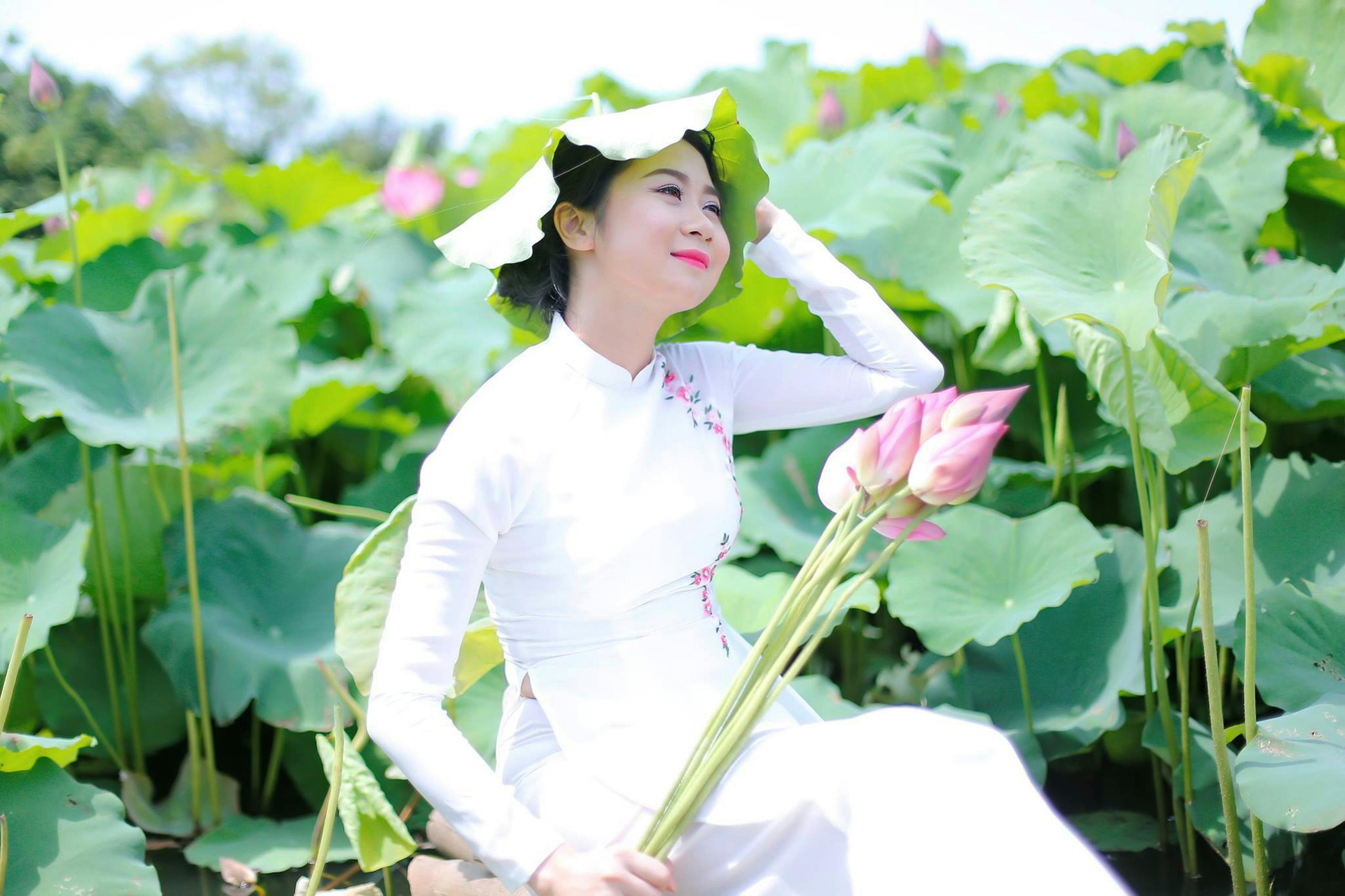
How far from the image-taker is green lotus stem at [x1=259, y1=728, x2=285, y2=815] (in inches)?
66.9

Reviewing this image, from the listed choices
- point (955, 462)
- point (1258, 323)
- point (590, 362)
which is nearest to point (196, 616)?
point (590, 362)

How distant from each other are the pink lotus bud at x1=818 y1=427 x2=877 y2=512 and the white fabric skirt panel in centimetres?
18

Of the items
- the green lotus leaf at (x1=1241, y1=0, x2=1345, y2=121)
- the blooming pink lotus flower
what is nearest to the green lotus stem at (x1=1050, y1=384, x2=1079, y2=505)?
the green lotus leaf at (x1=1241, y1=0, x2=1345, y2=121)

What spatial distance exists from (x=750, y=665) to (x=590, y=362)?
33 centimetres

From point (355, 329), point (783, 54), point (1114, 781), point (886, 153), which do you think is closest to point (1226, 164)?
point (886, 153)

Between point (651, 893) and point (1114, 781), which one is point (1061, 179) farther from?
point (651, 893)

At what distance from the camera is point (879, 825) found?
2.72 ft

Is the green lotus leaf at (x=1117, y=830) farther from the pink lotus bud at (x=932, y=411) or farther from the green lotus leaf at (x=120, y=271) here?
the green lotus leaf at (x=120, y=271)

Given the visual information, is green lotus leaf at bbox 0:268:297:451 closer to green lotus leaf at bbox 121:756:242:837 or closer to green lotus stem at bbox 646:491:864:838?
green lotus leaf at bbox 121:756:242:837

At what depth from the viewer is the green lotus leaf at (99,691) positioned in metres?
1.75

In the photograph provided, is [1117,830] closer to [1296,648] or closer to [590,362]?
[1296,648]

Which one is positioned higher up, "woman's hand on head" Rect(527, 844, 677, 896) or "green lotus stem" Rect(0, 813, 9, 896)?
"woman's hand on head" Rect(527, 844, 677, 896)


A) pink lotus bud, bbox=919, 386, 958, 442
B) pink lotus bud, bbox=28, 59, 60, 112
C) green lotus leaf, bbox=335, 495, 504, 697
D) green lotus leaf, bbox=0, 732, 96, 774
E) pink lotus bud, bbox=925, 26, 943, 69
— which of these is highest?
pink lotus bud, bbox=925, 26, 943, 69

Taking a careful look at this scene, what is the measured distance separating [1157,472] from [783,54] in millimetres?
1661
